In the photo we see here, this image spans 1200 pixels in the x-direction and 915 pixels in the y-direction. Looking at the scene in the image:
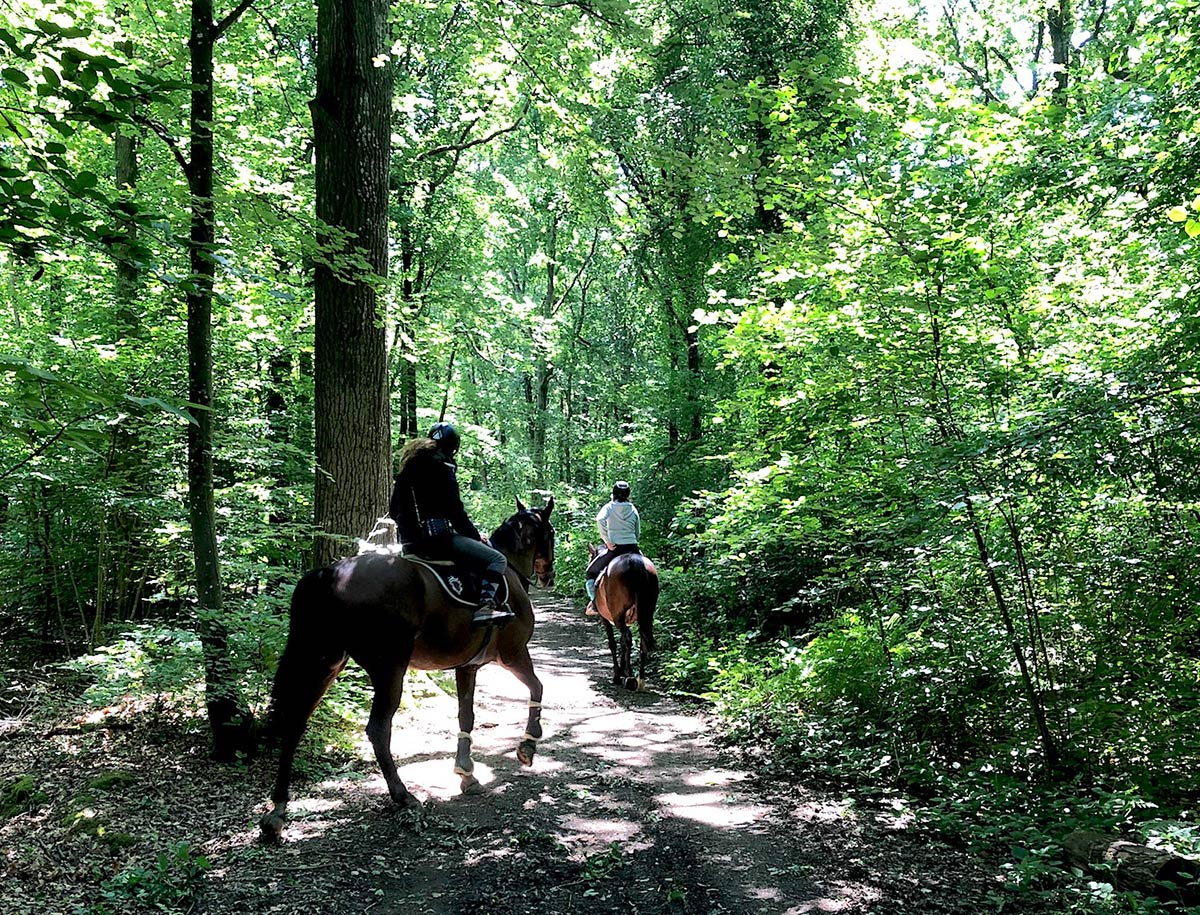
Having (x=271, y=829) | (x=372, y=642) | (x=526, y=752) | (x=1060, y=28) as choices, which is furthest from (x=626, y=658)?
(x=1060, y=28)

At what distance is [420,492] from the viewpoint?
19.5 ft

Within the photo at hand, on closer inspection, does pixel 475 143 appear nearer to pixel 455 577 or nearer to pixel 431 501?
pixel 431 501

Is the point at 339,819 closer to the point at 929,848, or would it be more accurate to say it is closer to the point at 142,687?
the point at 142,687

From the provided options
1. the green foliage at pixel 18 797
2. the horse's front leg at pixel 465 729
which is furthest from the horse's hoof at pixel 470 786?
the green foliage at pixel 18 797

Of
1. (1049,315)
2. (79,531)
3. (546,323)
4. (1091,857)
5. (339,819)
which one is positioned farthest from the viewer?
(546,323)

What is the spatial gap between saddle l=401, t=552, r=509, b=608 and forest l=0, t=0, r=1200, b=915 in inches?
58.9

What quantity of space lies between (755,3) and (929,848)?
15.2 m

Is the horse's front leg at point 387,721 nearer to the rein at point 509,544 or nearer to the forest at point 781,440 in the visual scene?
the forest at point 781,440

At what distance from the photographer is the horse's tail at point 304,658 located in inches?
203

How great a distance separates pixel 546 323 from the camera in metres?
13.9

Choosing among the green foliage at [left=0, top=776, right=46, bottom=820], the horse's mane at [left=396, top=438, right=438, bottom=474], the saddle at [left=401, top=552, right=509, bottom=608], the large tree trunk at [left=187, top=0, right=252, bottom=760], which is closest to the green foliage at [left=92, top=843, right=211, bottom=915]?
the green foliage at [left=0, top=776, right=46, bottom=820]

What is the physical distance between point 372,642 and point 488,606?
45.4 inches

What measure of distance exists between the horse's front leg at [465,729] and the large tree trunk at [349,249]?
2047 millimetres

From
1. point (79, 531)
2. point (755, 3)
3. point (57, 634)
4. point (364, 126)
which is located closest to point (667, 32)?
point (755, 3)
